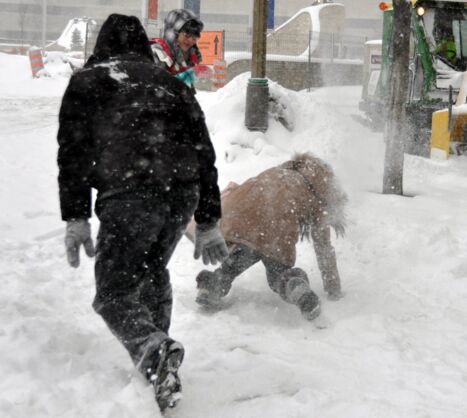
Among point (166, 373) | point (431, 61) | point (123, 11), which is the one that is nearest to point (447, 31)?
point (431, 61)

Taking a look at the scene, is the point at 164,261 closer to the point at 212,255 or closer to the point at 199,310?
the point at 212,255

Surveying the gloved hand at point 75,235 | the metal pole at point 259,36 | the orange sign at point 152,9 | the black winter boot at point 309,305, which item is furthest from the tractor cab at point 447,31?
the orange sign at point 152,9

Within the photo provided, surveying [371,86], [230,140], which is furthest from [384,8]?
[230,140]

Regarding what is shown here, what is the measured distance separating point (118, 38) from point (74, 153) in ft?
1.81

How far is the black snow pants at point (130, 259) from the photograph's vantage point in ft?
9.29

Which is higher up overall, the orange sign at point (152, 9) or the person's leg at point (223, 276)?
the orange sign at point (152, 9)

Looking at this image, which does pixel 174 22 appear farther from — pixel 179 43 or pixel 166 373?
pixel 166 373

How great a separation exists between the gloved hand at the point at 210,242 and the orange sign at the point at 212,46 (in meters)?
16.5

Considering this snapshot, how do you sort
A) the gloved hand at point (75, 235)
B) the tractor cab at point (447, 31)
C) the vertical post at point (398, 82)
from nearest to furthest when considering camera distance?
1. the gloved hand at point (75, 235)
2. the vertical post at point (398, 82)
3. the tractor cab at point (447, 31)

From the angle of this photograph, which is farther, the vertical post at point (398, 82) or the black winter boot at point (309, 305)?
the vertical post at point (398, 82)

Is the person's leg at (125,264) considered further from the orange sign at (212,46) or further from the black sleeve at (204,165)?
the orange sign at (212,46)

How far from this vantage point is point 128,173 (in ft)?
9.27

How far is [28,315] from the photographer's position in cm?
380

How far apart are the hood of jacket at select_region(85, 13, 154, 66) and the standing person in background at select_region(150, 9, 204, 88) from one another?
1.62 metres
